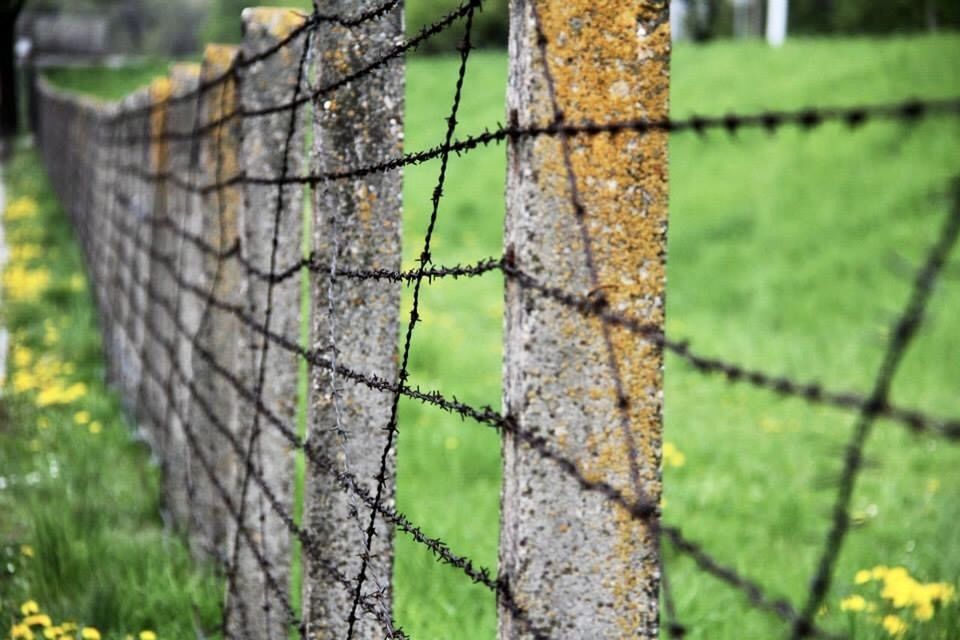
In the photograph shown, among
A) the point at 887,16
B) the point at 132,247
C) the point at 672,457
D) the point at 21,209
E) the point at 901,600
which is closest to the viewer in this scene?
the point at 901,600

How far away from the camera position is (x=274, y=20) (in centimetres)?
309

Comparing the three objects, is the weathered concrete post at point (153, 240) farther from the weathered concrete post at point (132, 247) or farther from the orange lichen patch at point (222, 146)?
the orange lichen patch at point (222, 146)

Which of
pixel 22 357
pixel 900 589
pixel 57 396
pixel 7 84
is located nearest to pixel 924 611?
pixel 900 589

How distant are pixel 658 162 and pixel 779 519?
13.0 ft

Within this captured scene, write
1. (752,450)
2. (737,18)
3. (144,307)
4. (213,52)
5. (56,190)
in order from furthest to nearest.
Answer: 1. (737,18)
2. (56,190)
3. (752,450)
4. (144,307)
5. (213,52)

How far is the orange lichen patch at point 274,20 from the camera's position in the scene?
3.03 meters

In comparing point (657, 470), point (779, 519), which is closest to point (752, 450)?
point (779, 519)

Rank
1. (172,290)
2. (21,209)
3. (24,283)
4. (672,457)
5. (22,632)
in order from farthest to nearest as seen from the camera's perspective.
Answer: (21,209) < (24,283) < (672,457) < (172,290) < (22,632)

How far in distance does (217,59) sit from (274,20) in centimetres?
69

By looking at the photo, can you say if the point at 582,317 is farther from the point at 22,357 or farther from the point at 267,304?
the point at 22,357

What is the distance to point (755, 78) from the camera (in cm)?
1895

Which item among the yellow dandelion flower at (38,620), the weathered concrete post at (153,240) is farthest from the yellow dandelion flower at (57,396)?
the yellow dandelion flower at (38,620)

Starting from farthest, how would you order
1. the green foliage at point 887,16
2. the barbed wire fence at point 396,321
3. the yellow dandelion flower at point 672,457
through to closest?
the green foliage at point 887,16 < the yellow dandelion flower at point 672,457 < the barbed wire fence at point 396,321

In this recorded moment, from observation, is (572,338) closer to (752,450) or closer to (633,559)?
(633,559)
